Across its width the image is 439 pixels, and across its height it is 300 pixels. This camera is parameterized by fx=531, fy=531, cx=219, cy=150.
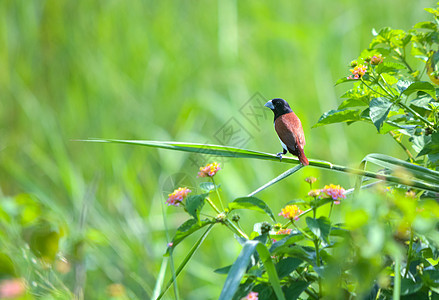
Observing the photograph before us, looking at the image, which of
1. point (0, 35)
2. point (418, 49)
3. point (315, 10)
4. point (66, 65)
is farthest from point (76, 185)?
point (315, 10)

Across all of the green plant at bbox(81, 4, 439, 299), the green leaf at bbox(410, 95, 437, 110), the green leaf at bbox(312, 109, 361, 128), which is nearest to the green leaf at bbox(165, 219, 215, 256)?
the green plant at bbox(81, 4, 439, 299)

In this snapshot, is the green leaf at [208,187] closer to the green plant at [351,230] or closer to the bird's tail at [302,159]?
the green plant at [351,230]

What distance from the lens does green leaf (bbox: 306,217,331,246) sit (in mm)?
616

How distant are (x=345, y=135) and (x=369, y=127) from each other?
0.12 metres

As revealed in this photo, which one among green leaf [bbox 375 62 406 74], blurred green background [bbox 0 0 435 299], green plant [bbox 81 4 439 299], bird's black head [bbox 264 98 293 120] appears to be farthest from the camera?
blurred green background [bbox 0 0 435 299]

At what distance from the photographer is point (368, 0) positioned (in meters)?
A: 2.82

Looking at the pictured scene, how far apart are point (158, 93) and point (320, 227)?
74.8 inches

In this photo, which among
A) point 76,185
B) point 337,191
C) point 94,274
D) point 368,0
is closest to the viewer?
point 337,191

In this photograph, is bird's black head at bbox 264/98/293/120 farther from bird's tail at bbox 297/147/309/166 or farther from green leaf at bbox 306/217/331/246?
green leaf at bbox 306/217/331/246

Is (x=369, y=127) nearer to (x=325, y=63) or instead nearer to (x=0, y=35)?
(x=325, y=63)

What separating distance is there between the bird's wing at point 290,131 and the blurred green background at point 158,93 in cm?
106

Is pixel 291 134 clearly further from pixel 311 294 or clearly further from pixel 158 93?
pixel 158 93

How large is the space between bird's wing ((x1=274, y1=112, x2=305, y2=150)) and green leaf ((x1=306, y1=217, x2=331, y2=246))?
0.17 m

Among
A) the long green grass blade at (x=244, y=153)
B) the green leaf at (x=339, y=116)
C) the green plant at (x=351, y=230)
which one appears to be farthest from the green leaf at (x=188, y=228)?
the green leaf at (x=339, y=116)
